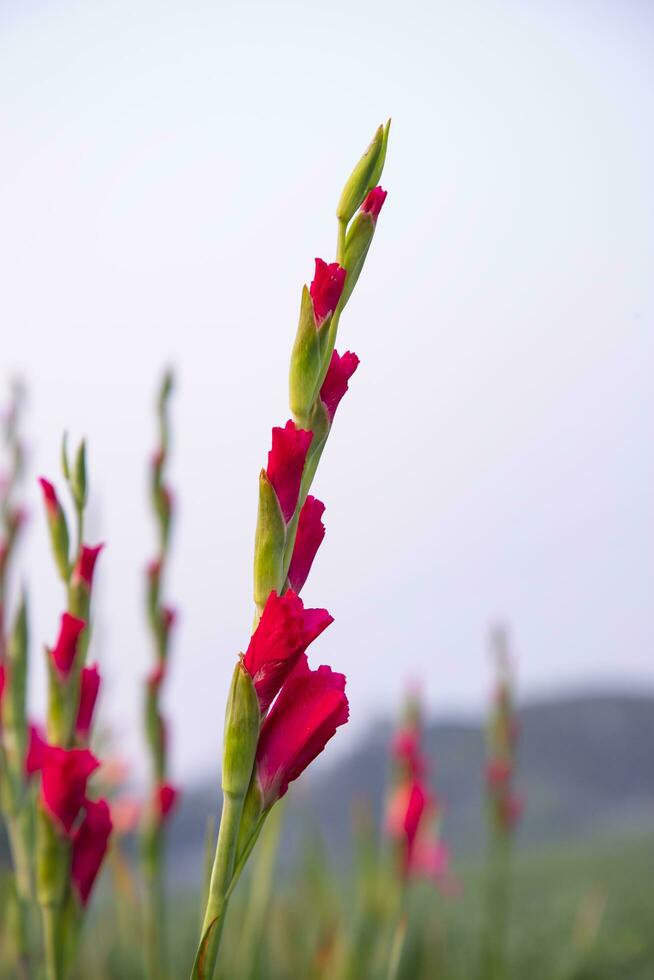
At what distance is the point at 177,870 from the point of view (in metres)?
5.73

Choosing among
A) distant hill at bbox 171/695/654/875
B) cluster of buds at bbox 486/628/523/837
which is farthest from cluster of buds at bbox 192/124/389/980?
distant hill at bbox 171/695/654/875

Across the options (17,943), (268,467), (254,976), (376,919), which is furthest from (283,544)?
(376,919)

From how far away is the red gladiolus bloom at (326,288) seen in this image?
41 centimetres

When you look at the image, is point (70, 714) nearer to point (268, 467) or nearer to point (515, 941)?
point (268, 467)

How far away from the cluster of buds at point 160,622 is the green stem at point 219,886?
49cm

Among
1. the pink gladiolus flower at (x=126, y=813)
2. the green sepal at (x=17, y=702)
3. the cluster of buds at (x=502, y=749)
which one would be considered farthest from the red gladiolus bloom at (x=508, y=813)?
the green sepal at (x=17, y=702)

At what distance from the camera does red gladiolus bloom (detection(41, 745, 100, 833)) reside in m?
0.50

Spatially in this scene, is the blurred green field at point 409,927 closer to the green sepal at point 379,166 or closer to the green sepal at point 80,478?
the green sepal at point 80,478

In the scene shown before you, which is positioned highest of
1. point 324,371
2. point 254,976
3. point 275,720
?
point 324,371

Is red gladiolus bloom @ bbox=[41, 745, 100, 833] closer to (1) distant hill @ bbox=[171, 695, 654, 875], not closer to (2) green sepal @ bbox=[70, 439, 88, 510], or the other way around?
(2) green sepal @ bbox=[70, 439, 88, 510]

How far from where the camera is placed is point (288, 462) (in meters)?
0.41

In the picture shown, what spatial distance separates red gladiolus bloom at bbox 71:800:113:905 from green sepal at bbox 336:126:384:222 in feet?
0.98

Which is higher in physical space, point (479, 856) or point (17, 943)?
point (479, 856)

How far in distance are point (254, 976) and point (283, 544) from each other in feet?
2.59
